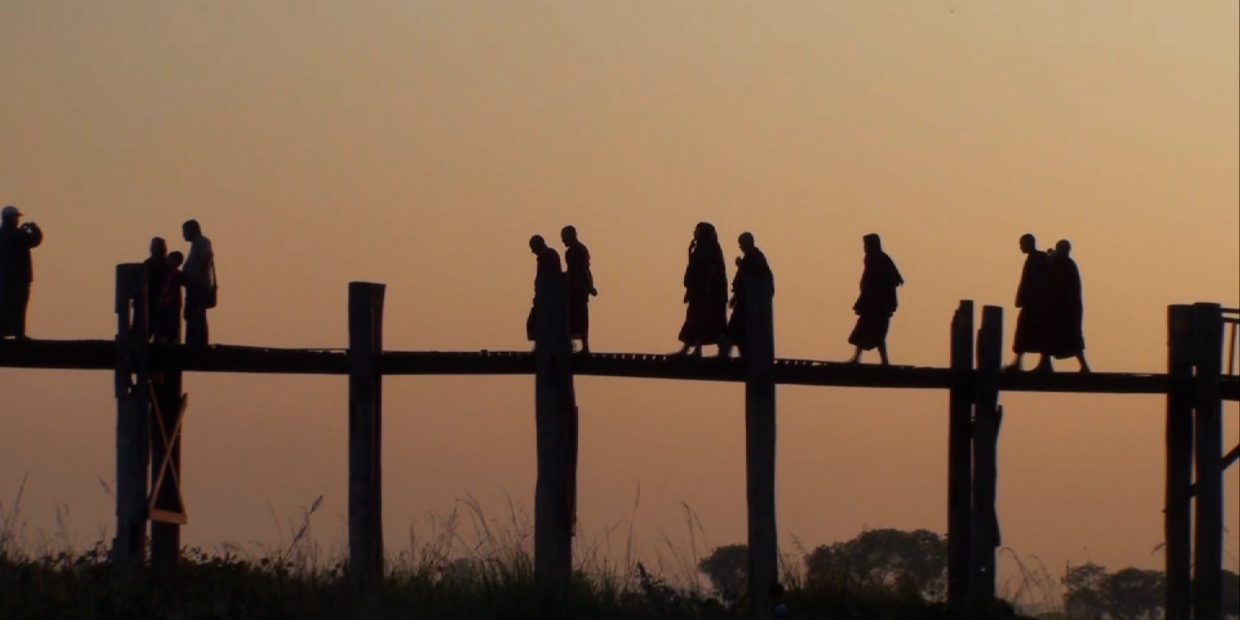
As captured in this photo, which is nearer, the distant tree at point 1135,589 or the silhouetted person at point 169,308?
the silhouetted person at point 169,308

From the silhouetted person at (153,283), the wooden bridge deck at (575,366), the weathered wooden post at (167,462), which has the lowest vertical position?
the weathered wooden post at (167,462)

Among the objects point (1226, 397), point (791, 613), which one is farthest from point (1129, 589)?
point (791, 613)

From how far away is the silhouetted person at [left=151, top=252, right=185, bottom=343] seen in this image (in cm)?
1784

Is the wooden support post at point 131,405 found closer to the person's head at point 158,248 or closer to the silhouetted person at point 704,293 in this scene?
the person's head at point 158,248

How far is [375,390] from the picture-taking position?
16.9 metres

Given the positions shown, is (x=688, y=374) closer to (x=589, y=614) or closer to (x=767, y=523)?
(x=767, y=523)

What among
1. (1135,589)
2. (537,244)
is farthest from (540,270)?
(1135,589)

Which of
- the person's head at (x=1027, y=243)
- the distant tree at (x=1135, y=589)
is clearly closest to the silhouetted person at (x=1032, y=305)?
the person's head at (x=1027, y=243)

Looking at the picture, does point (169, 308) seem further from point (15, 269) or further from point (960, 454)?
point (960, 454)

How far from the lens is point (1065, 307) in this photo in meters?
18.9

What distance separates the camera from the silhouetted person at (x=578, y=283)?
1788 centimetres

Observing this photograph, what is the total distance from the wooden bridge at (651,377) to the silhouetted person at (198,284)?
0.21 m

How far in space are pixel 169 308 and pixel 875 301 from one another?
588cm

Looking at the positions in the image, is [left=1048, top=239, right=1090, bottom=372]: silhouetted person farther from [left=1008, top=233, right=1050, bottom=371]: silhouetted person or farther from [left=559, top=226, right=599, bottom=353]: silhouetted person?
[left=559, top=226, right=599, bottom=353]: silhouetted person
